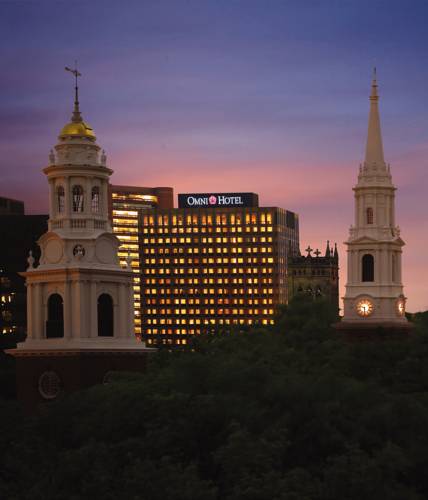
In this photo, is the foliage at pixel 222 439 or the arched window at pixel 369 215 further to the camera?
the arched window at pixel 369 215

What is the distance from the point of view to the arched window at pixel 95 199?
10412 centimetres

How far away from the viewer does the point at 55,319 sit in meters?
102

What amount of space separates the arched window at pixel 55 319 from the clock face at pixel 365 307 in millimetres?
48000

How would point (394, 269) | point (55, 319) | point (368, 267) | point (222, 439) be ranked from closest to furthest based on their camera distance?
1. point (222, 439)
2. point (55, 319)
3. point (368, 267)
4. point (394, 269)

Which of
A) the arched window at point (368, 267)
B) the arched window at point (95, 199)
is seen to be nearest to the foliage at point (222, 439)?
the arched window at point (95, 199)

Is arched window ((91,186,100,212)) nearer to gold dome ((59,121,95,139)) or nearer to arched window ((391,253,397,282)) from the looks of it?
gold dome ((59,121,95,139))

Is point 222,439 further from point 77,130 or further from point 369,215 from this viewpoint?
point 369,215

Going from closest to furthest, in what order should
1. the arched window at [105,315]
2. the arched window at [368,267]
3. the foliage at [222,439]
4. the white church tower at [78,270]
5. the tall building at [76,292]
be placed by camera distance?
the foliage at [222,439] < the tall building at [76,292] < the white church tower at [78,270] < the arched window at [105,315] < the arched window at [368,267]

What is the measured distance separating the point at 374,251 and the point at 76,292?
5009cm

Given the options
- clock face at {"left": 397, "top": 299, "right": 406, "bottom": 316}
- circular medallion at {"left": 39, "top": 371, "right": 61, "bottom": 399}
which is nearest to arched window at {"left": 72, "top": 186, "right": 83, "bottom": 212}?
circular medallion at {"left": 39, "top": 371, "right": 61, "bottom": 399}

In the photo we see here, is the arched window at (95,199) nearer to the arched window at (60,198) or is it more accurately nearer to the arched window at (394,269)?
the arched window at (60,198)

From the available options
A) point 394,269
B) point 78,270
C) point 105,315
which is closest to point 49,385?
point 105,315

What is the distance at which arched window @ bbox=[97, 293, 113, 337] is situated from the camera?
102438mm

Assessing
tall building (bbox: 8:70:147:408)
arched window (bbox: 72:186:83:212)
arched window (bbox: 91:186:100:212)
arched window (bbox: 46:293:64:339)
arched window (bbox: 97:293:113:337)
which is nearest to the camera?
tall building (bbox: 8:70:147:408)
